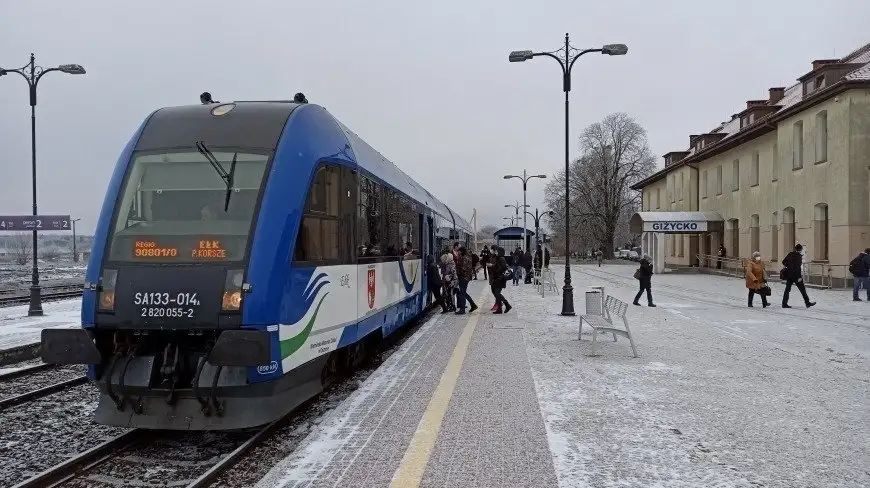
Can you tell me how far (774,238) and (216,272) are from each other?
31233mm

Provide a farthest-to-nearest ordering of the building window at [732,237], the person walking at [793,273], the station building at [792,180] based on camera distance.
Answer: the building window at [732,237]
the station building at [792,180]
the person walking at [793,273]

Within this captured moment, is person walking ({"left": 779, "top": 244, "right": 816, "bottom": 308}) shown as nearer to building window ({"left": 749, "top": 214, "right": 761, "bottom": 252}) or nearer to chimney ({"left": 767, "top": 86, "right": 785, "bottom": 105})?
building window ({"left": 749, "top": 214, "right": 761, "bottom": 252})

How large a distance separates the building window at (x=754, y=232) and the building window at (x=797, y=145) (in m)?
5.44

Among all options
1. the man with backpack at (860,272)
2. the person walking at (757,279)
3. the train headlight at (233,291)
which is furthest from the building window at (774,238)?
the train headlight at (233,291)

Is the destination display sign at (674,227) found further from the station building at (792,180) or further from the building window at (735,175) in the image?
the building window at (735,175)

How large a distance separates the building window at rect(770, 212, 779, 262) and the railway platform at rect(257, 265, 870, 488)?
69.8ft

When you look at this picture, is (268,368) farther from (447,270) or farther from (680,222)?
(680,222)

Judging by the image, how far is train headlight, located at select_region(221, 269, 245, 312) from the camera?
5.54 m

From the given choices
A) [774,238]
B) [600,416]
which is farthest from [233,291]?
[774,238]

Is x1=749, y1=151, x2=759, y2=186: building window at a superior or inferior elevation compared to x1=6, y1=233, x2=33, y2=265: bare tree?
superior

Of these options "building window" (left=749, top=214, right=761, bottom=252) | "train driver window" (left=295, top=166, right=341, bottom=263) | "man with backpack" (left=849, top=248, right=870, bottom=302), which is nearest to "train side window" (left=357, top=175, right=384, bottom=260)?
"train driver window" (left=295, top=166, right=341, bottom=263)

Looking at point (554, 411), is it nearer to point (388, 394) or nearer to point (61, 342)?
point (388, 394)

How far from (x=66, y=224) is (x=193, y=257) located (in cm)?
1994

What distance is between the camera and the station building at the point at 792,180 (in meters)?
24.7
